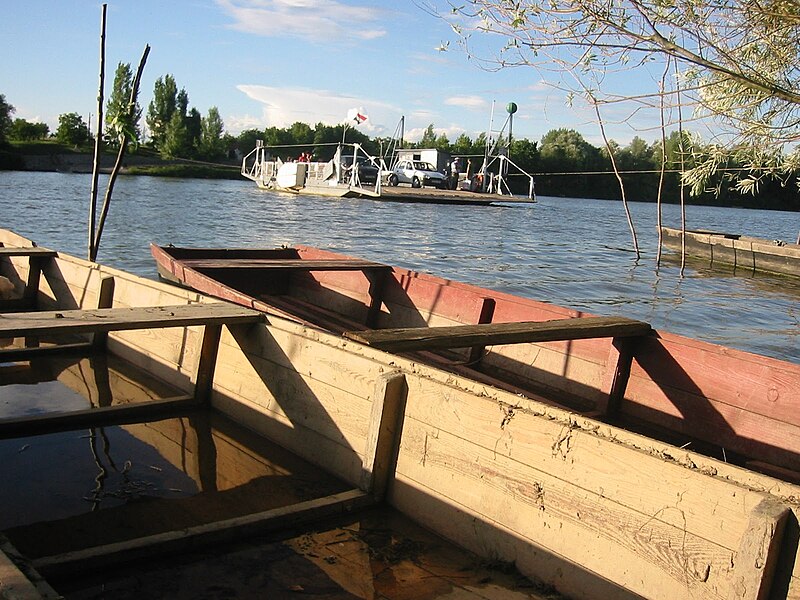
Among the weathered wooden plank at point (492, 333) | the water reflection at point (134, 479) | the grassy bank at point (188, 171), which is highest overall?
the weathered wooden plank at point (492, 333)

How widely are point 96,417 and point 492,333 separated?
2692 millimetres

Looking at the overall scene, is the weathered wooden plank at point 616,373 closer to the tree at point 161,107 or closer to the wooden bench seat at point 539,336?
the wooden bench seat at point 539,336

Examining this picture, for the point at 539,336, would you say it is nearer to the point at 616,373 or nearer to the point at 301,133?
the point at 616,373

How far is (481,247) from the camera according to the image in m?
26.5

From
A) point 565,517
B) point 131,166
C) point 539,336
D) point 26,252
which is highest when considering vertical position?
point 539,336

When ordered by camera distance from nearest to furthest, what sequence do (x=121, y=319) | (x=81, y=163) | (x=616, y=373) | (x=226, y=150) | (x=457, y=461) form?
1. (x=457, y=461)
2. (x=121, y=319)
3. (x=616, y=373)
4. (x=81, y=163)
5. (x=226, y=150)

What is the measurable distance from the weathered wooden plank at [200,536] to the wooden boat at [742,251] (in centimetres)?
1887

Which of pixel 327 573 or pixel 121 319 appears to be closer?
pixel 327 573

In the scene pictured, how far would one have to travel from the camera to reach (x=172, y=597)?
11.0 ft

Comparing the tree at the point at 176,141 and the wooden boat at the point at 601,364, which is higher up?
the tree at the point at 176,141

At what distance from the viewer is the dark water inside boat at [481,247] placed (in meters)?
15.4

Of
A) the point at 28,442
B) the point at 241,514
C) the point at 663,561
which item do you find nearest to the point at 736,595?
the point at 663,561

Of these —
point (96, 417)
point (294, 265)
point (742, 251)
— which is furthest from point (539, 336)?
point (742, 251)

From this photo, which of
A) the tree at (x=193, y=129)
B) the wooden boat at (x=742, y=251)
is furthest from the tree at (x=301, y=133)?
the wooden boat at (x=742, y=251)
